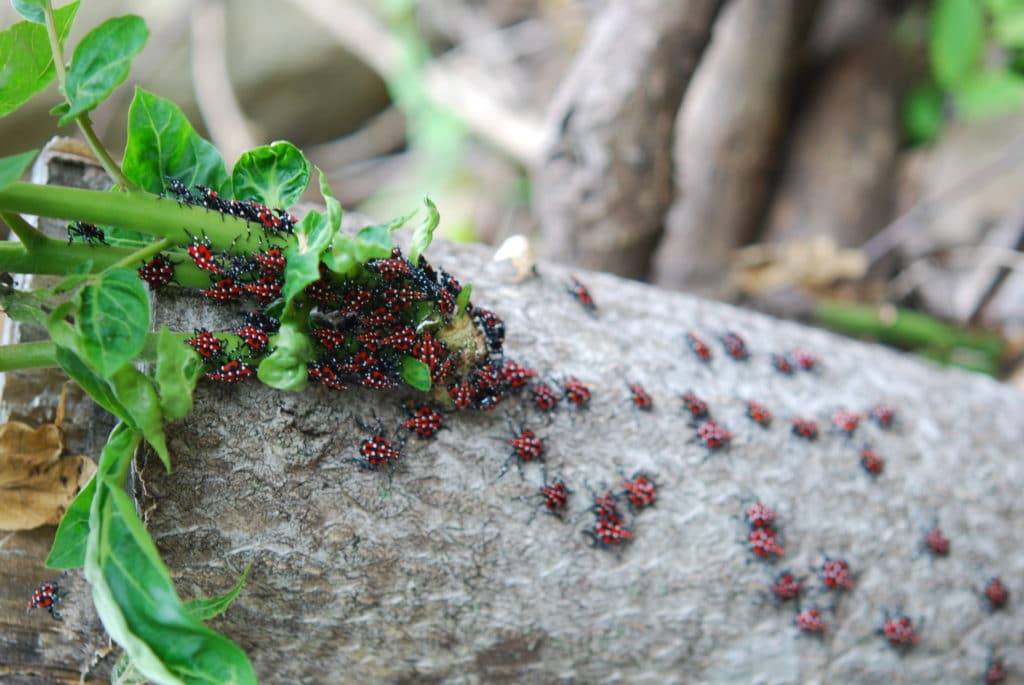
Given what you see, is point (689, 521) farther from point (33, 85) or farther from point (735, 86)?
point (735, 86)

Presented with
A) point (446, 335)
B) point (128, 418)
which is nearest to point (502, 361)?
point (446, 335)

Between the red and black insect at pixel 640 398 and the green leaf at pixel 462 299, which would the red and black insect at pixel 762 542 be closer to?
the red and black insect at pixel 640 398

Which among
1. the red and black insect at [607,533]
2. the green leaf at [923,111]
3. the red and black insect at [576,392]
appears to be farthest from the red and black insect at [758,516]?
the green leaf at [923,111]


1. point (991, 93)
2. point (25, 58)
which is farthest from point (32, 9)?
point (991, 93)

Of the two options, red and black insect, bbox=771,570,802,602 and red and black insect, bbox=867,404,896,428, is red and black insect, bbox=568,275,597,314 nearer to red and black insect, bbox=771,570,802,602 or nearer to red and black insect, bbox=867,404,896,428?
red and black insect, bbox=771,570,802,602

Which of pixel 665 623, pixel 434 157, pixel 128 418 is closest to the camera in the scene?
pixel 128 418

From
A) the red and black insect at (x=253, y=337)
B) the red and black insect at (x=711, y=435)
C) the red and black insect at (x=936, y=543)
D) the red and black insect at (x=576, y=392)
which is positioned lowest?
the red and black insect at (x=936, y=543)

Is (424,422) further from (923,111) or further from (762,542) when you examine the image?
(923,111)
